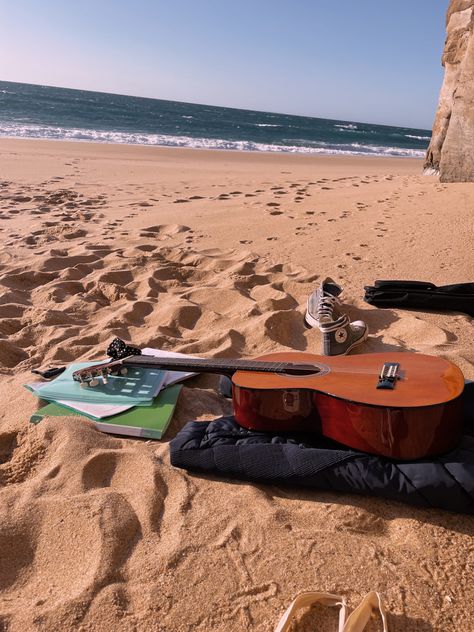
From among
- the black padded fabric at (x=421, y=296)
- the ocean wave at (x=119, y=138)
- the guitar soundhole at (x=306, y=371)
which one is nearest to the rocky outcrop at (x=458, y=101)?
the black padded fabric at (x=421, y=296)

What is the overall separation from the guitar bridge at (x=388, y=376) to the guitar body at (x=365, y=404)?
19 mm

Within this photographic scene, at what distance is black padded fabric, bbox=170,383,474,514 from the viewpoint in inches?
63.6

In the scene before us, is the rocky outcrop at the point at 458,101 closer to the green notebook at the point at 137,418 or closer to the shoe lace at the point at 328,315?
the shoe lace at the point at 328,315

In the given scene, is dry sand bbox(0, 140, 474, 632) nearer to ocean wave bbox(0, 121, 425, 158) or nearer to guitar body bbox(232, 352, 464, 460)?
guitar body bbox(232, 352, 464, 460)

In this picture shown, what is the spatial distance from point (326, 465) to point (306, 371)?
0.47 metres

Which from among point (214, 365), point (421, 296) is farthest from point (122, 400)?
point (421, 296)

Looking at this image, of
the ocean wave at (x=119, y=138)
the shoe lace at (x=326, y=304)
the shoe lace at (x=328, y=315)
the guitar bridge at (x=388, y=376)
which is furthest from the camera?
the ocean wave at (x=119, y=138)

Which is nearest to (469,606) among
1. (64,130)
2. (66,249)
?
(66,249)

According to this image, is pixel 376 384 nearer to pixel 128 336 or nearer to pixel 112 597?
pixel 112 597

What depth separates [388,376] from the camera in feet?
6.33

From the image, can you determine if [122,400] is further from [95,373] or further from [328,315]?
[328,315]

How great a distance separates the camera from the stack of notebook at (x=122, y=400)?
2139mm

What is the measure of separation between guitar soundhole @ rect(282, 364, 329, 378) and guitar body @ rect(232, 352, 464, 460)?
0.01 m

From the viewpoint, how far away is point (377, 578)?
1.42 metres
